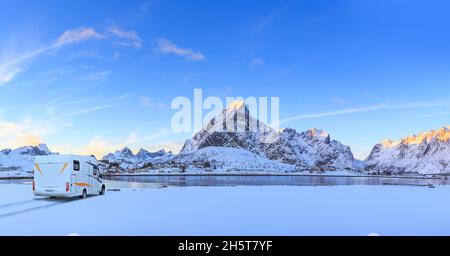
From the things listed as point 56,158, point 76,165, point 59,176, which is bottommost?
point 59,176

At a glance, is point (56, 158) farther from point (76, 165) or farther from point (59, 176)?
point (76, 165)

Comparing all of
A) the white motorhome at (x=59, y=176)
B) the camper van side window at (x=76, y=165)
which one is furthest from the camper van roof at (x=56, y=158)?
the camper van side window at (x=76, y=165)

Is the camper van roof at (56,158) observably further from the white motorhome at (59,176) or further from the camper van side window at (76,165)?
the camper van side window at (76,165)

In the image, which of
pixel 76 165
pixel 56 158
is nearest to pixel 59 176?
pixel 56 158

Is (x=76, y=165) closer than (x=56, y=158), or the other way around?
(x=56, y=158)

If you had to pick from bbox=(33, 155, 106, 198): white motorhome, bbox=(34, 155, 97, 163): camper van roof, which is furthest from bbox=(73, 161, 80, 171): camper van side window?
bbox=(34, 155, 97, 163): camper van roof

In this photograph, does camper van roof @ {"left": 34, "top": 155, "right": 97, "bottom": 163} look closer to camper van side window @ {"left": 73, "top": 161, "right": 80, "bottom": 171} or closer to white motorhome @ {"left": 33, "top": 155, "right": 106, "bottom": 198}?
white motorhome @ {"left": 33, "top": 155, "right": 106, "bottom": 198}

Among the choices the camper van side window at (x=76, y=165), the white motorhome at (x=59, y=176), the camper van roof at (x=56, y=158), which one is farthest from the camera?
the camper van side window at (x=76, y=165)

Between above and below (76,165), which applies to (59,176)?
below

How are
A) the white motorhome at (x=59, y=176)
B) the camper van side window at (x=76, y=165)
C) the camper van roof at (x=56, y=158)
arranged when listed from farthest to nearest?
the camper van side window at (x=76, y=165)
the camper van roof at (x=56, y=158)
the white motorhome at (x=59, y=176)

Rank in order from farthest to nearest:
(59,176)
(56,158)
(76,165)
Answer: (76,165)
(56,158)
(59,176)

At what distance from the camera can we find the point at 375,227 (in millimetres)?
10820
